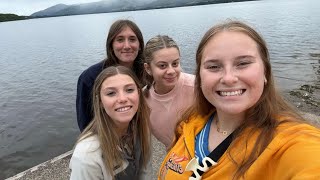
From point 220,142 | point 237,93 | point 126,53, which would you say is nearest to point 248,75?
point 237,93

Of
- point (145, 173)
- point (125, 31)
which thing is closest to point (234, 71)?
point (145, 173)

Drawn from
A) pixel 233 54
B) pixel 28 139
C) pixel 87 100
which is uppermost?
pixel 233 54

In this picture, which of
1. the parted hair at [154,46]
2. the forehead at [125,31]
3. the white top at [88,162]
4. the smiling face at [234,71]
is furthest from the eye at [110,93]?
the smiling face at [234,71]

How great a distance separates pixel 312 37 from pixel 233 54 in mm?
30689

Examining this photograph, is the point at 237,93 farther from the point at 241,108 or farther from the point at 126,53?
the point at 126,53

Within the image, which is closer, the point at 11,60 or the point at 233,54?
the point at 233,54

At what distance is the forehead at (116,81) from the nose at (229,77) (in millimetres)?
1504

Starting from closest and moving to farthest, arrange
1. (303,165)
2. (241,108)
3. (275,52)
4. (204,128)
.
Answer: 1. (303,165)
2. (241,108)
3. (204,128)
4. (275,52)

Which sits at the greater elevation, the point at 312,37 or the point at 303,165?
the point at 303,165

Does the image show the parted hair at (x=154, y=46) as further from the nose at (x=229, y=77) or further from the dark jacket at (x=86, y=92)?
the nose at (x=229, y=77)

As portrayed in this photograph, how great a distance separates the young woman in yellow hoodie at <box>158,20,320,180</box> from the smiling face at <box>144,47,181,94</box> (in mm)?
1217

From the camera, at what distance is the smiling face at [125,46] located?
13.5 feet

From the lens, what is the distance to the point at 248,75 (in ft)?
5.86

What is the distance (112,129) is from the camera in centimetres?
308
